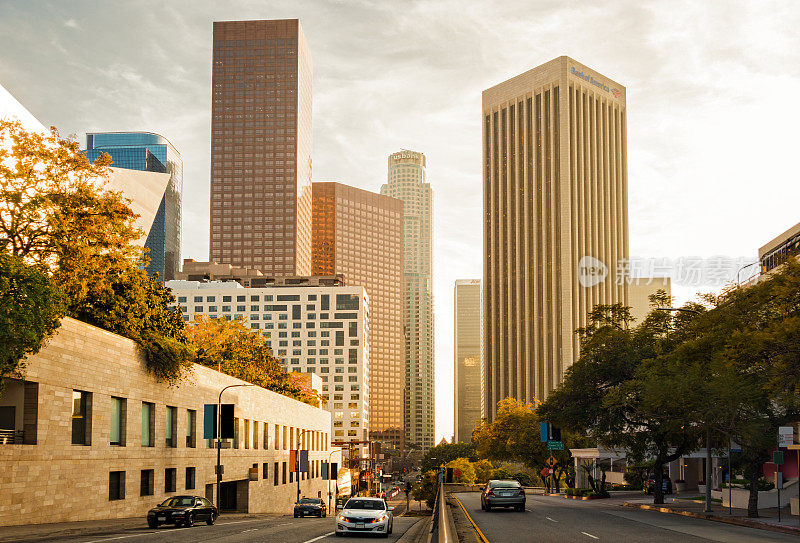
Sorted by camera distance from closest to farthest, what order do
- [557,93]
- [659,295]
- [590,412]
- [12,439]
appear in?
1. [12,439]
2. [590,412]
3. [659,295]
4. [557,93]

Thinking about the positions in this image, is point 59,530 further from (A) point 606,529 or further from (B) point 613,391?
(B) point 613,391

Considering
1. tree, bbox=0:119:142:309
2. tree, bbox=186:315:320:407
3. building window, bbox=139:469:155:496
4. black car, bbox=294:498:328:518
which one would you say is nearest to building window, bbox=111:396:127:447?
building window, bbox=139:469:155:496

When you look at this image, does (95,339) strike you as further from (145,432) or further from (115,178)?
(115,178)

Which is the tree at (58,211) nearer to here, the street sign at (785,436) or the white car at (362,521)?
the white car at (362,521)

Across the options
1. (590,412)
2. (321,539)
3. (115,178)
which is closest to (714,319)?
(590,412)

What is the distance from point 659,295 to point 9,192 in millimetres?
39887

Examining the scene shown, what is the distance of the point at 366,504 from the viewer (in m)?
30.2

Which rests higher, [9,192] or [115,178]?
[115,178]

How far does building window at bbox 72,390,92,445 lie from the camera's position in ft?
132

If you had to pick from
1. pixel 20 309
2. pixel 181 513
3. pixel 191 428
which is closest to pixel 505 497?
pixel 181 513

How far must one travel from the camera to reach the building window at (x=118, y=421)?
44656 mm

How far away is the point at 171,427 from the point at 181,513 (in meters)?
19.1

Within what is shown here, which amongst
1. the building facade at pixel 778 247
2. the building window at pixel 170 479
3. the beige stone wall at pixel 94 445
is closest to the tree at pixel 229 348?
the beige stone wall at pixel 94 445

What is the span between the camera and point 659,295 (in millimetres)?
53594
